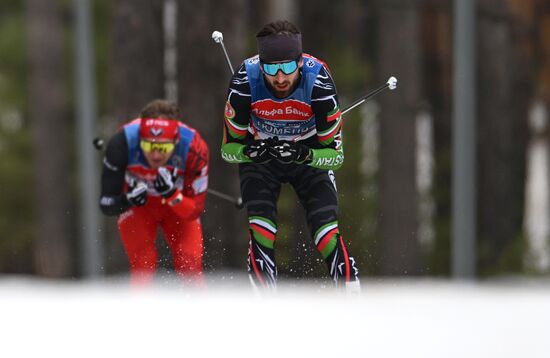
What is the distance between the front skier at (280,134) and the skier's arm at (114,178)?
1004mm

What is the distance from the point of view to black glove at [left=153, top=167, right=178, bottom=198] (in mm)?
7414

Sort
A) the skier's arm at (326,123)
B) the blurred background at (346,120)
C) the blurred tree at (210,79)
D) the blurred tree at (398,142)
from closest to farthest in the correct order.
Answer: the skier's arm at (326,123)
the blurred tree at (210,79)
the blurred background at (346,120)
the blurred tree at (398,142)

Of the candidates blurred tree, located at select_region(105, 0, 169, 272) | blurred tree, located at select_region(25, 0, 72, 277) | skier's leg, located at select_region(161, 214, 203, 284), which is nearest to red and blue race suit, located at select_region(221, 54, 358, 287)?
skier's leg, located at select_region(161, 214, 203, 284)

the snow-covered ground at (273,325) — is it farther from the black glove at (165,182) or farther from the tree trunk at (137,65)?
the tree trunk at (137,65)

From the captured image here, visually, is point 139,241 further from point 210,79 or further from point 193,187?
point 210,79

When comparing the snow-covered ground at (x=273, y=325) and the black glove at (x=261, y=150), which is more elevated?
the black glove at (x=261, y=150)

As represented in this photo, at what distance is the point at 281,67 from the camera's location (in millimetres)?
6570

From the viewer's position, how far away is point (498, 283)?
65.5 ft

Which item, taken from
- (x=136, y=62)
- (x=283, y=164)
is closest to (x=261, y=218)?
(x=283, y=164)

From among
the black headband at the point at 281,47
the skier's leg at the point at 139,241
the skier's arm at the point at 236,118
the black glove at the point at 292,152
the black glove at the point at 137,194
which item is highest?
the black headband at the point at 281,47

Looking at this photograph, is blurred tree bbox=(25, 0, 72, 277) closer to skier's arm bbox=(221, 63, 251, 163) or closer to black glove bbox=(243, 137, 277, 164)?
skier's arm bbox=(221, 63, 251, 163)

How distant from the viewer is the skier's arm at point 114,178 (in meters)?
7.88

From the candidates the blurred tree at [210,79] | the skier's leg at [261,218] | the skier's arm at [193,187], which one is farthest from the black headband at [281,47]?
the blurred tree at [210,79]

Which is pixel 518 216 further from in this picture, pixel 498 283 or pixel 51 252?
pixel 51 252
